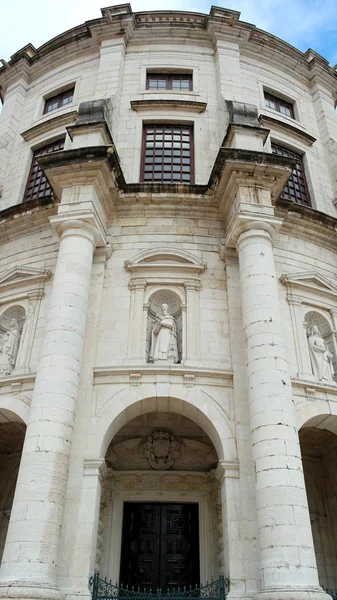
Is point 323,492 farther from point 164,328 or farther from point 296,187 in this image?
point 296,187

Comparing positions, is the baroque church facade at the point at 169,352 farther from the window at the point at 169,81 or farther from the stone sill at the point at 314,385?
the window at the point at 169,81

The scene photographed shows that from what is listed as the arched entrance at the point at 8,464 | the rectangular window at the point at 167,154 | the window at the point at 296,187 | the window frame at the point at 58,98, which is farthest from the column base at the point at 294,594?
the window frame at the point at 58,98

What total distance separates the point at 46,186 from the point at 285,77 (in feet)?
33.7

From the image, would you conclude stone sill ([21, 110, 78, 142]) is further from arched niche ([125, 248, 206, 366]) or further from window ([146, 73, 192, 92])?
arched niche ([125, 248, 206, 366])

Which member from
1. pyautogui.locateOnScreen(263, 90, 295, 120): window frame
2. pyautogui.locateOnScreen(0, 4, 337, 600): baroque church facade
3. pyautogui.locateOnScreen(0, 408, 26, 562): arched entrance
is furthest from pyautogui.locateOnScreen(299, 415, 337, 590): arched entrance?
pyautogui.locateOnScreen(263, 90, 295, 120): window frame

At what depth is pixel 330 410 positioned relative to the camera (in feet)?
37.6

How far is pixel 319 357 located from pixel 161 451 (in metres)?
4.73

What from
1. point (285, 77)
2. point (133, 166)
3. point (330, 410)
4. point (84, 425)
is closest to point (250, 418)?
point (330, 410)

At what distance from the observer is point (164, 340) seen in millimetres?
11883

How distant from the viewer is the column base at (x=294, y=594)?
7.87 meters

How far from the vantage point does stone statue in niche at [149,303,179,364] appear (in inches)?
458

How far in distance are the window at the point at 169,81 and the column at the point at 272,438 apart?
26.6 feet

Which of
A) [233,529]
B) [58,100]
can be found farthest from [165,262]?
[58,100]

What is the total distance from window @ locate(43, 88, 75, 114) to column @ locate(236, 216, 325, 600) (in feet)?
33.8
